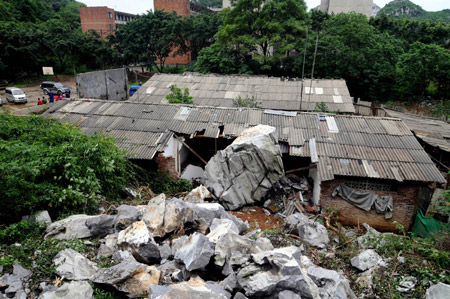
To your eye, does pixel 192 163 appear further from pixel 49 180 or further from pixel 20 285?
pixel 20 285

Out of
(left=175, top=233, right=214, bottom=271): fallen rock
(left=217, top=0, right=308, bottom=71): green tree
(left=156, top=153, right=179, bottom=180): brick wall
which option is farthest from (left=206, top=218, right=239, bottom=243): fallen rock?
(left=217, top=0, right=308, bottom=71): green tree

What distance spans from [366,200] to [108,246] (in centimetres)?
789

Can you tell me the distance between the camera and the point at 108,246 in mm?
5406

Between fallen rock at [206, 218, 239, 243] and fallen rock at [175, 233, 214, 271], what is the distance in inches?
19.9

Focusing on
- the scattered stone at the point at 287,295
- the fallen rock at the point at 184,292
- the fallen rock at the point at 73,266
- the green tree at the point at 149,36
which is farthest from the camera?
the green tree at the point at 149,36

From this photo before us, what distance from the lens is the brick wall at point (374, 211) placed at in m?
9.52

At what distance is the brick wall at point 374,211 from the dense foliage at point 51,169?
657 cm

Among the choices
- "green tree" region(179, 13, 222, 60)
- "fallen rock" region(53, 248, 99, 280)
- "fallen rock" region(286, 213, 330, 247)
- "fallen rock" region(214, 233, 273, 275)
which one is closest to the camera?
"fallen rock" region(53, 248, 99, 280)

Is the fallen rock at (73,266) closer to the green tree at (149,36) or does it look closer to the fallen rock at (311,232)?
the fallen rock at (311,232)

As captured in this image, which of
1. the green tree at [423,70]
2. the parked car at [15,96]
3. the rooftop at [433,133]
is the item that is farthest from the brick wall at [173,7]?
the rooftop at [433,133]

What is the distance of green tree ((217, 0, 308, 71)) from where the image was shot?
87.1ft

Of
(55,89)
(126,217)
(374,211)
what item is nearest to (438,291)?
(374,211)

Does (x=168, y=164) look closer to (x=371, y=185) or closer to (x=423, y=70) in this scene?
(x=371, y=185)

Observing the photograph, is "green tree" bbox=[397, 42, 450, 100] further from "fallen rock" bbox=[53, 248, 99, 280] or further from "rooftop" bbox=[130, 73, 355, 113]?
"fallen rock" bbox=[53, 248, 99, 280]
